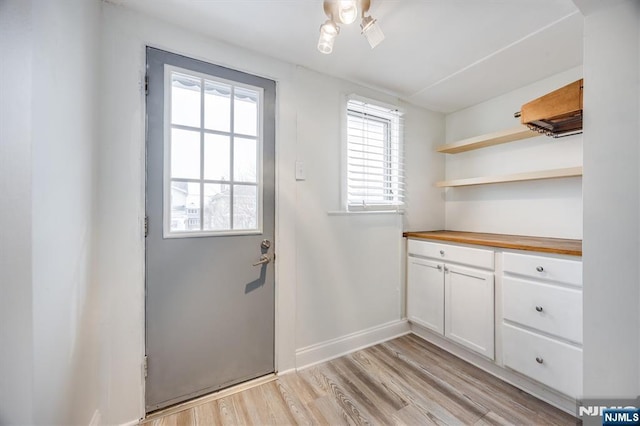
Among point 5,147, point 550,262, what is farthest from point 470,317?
point 5,147

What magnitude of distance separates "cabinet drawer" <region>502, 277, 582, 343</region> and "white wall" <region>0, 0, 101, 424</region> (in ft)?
7.75

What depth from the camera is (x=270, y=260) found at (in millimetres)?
1756

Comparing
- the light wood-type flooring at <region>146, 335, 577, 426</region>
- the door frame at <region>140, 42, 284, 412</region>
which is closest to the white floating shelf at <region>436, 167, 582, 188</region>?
the light wood-type flooring at <region>146, 335, 577, 426</region>

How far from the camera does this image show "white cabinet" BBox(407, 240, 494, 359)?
5.94ft

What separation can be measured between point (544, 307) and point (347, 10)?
197 centimetres

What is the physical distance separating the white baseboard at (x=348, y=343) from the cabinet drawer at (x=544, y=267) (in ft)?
3.63

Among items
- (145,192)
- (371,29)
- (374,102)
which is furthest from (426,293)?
(145,192)

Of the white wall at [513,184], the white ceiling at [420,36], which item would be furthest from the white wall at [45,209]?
the white wall at [513,184]

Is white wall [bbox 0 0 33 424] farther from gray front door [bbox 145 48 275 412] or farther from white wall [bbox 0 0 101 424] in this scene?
gray front door [bbox 145 48 275 412]

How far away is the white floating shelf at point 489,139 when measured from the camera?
6.56 feet

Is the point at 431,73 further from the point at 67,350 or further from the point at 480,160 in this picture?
the point at 67,350

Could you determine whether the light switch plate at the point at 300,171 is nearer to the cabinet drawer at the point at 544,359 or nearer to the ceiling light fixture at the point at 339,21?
the ceiling light fixture at the point at 339,21

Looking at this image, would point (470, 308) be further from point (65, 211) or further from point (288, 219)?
point (65, 211)

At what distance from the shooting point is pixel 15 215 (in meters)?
0.75
